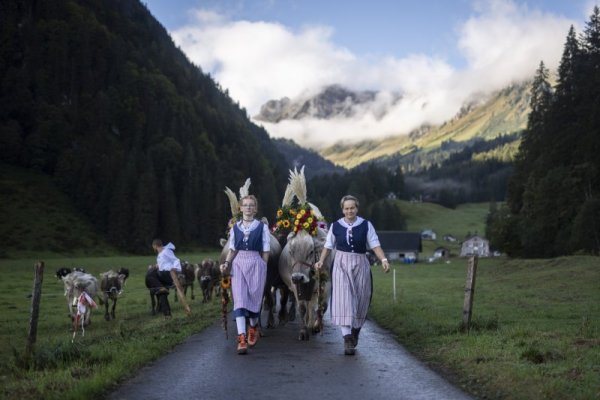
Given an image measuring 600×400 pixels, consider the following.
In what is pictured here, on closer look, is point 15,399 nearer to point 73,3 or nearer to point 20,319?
point 20,319

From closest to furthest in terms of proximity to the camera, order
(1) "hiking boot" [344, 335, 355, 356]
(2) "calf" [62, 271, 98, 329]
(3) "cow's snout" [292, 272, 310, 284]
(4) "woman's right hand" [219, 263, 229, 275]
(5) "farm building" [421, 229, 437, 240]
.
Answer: (1) "hiking boot" [344, 335, 355, 356] → (4) "woman's right hand" [219, 263, 229, 275] → (3) "cow's snout" [292, 272, 310, 284] → (2) "calf" [62, 271, 98, 329] → (5) "farm building" [421, 229, 437, 240]

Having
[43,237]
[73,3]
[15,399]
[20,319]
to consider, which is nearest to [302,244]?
[15,399]

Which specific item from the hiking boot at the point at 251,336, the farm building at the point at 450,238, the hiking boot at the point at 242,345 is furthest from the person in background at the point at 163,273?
the farm building at the point at 450,238

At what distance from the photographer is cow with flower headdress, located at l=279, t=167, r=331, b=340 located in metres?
12.5

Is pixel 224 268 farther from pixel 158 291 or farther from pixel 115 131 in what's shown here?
pixel 115 131

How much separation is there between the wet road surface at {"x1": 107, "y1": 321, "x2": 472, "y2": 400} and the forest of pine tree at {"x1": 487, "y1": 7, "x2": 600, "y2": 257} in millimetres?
42940

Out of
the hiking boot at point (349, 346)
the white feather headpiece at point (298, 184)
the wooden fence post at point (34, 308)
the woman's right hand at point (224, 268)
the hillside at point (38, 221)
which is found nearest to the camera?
the wooden fence post at point (34, 308)

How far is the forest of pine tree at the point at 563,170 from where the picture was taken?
1983 inches

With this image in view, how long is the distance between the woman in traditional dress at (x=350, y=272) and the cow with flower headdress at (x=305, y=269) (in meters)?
1.27

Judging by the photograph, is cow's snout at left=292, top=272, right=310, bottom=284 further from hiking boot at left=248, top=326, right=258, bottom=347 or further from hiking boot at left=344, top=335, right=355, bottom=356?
hiking boot at left=344, top=335, right=355, bottom=356

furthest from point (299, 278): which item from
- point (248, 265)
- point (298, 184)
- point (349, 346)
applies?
point (298, 184)

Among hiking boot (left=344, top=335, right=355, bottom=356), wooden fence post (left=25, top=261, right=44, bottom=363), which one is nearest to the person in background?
wooden fence post (left=25, top=261, right=44, bottom=363)

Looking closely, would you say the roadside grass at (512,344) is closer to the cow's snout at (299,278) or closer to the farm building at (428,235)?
the cow's snout at (299,278)

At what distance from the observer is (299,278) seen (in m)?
11.9
